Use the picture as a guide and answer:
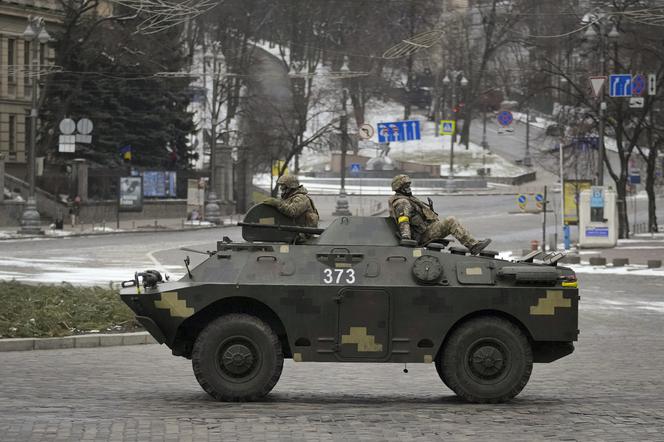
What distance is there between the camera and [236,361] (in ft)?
39.3

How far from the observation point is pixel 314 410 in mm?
11531

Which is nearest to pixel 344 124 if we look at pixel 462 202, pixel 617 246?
pixel 462 202

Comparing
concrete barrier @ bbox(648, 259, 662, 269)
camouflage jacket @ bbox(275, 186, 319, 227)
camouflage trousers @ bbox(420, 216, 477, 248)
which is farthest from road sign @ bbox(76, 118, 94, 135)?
camouflage trousers @ bbox(420, 216, 477, 248)

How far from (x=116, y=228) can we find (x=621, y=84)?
2387cm

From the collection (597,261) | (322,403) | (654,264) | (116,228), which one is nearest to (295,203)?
(322,403)

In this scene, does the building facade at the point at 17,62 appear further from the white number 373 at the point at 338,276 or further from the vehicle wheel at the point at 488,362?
the vehicle wheel at the point at 488,362

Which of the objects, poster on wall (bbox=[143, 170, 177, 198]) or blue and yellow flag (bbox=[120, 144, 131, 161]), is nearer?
blue and yellow flag (bbox=[120, 144, 131, 161])

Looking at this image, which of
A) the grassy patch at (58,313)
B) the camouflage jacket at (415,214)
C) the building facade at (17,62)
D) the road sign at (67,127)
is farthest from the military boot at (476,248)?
the building facade at (17,62)

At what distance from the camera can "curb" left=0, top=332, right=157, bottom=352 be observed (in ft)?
55.8

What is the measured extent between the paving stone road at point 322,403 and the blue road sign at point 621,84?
24.3m

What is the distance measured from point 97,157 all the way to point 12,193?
998 cm

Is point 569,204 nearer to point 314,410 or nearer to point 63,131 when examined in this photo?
point 63,131

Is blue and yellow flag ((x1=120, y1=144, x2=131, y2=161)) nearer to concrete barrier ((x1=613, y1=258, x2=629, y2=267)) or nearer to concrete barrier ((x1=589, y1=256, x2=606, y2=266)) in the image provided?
concrete barrier ((x1=589, y1=256, x2=606, y2=266))

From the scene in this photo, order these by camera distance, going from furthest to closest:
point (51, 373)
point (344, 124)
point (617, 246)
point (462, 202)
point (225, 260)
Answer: point (462, 202) < point (344, 124) < point (617, 246) < point (51, 373) < point (225, 260)
